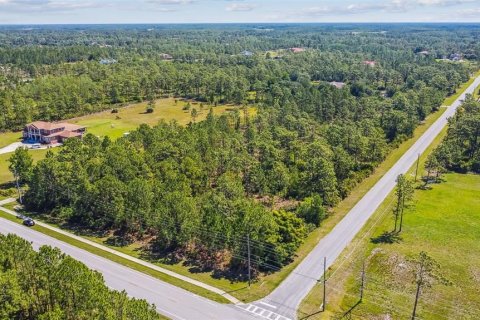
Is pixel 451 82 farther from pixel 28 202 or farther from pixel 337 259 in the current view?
pixel 28 202

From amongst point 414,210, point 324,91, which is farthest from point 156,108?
point 414,210

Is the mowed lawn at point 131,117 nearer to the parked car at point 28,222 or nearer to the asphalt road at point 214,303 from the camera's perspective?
the parked car at point 28,222

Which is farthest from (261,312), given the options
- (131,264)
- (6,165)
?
(6,165)

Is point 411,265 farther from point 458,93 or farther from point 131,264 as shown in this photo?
point 458,93

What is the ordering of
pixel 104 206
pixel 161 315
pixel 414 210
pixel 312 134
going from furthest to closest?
pixel 312 134, pixel 414 210, pixel 104 206, pixel 161 315

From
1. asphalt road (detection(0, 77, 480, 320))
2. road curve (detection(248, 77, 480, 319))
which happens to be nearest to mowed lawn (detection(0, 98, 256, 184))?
asphalt road (detection(0, 77, 480, 320))

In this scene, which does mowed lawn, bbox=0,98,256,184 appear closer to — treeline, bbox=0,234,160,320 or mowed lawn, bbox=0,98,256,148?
mowed lawn, bbox=0,98,256,148

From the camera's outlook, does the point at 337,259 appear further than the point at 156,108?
No
